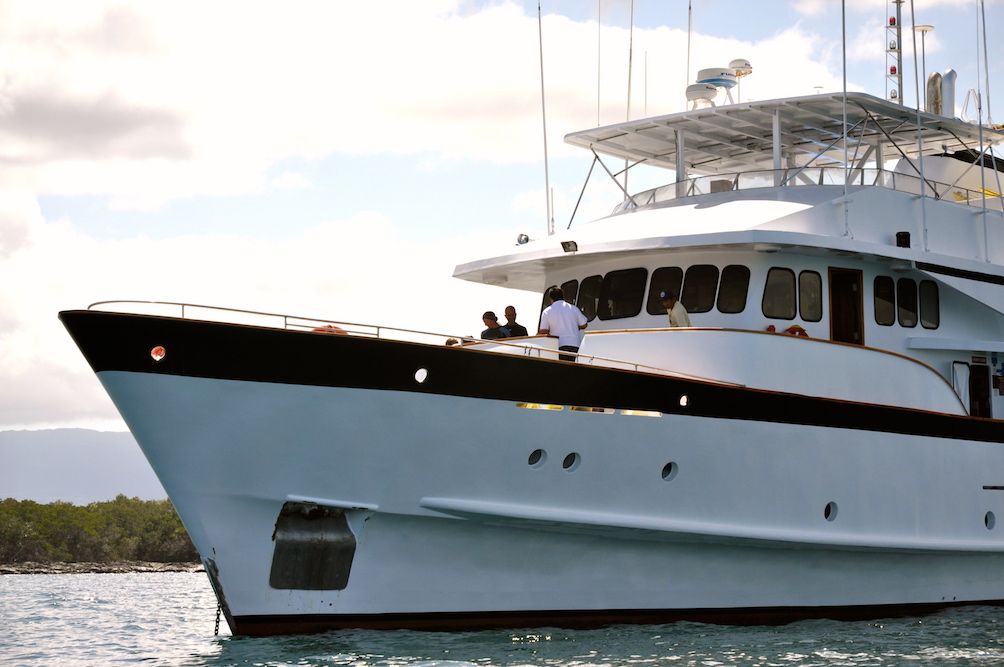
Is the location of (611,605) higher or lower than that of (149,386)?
lower

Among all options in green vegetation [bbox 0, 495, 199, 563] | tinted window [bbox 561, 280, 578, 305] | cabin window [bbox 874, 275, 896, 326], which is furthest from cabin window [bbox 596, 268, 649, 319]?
green vegetation [bbox 0, 495, 199, 563]

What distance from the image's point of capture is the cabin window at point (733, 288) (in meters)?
12.1

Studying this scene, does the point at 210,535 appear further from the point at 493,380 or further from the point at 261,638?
the point at 493,380

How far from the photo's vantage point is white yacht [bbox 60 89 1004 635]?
9227mm

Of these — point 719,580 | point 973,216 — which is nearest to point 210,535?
point 719,580

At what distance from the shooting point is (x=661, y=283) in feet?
41.1

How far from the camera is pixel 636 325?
41.4 feet

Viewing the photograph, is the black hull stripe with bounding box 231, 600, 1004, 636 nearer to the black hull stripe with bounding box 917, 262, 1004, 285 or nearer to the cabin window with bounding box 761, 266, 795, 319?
the cabin window with bounding box 761, 266, 795, 319

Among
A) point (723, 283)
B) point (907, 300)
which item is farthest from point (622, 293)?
point (907, 300)

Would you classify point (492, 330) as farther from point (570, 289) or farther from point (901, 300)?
point (901, 300)

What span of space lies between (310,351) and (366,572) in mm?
1816

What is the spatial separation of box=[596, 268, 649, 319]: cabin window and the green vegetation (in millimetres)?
23975

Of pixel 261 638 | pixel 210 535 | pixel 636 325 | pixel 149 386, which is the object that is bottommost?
pixel 261 638

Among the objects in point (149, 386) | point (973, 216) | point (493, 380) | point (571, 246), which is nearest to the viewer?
point (149, 386)
